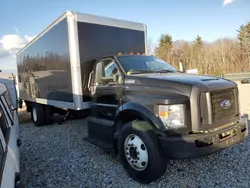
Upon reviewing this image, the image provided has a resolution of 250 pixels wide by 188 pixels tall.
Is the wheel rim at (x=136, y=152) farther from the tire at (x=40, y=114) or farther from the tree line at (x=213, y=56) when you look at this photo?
the tree line at (x=213, y=56)

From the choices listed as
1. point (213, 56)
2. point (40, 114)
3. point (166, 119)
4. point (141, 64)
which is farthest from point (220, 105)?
point (213, 56)

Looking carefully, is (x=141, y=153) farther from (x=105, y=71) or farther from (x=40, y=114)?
(x=40, y=114)

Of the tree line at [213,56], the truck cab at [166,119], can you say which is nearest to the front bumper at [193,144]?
the truck cab at [166,119]

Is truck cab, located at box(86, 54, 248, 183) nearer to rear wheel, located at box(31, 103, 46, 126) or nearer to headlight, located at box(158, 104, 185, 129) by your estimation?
headlight, located at box(158, 104, 185, 129)

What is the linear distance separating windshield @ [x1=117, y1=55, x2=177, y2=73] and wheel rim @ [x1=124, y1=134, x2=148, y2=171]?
1.40 m

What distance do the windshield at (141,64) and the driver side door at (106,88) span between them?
0.68 ft

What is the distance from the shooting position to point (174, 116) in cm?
363

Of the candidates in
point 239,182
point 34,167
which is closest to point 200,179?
point 239,182

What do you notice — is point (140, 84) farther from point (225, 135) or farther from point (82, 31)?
point (82, 31)

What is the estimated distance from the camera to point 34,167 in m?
5.20

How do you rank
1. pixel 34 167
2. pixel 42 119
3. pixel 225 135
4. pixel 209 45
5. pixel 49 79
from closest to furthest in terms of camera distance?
pixel 225 135 < pixel 34 167 < pixel 49 79 < pixel 42 119 < pixel 209 45

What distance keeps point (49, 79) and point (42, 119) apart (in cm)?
226

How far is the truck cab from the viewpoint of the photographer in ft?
11.7

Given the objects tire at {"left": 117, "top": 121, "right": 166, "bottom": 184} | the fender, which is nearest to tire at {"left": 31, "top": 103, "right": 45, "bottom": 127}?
the fender
